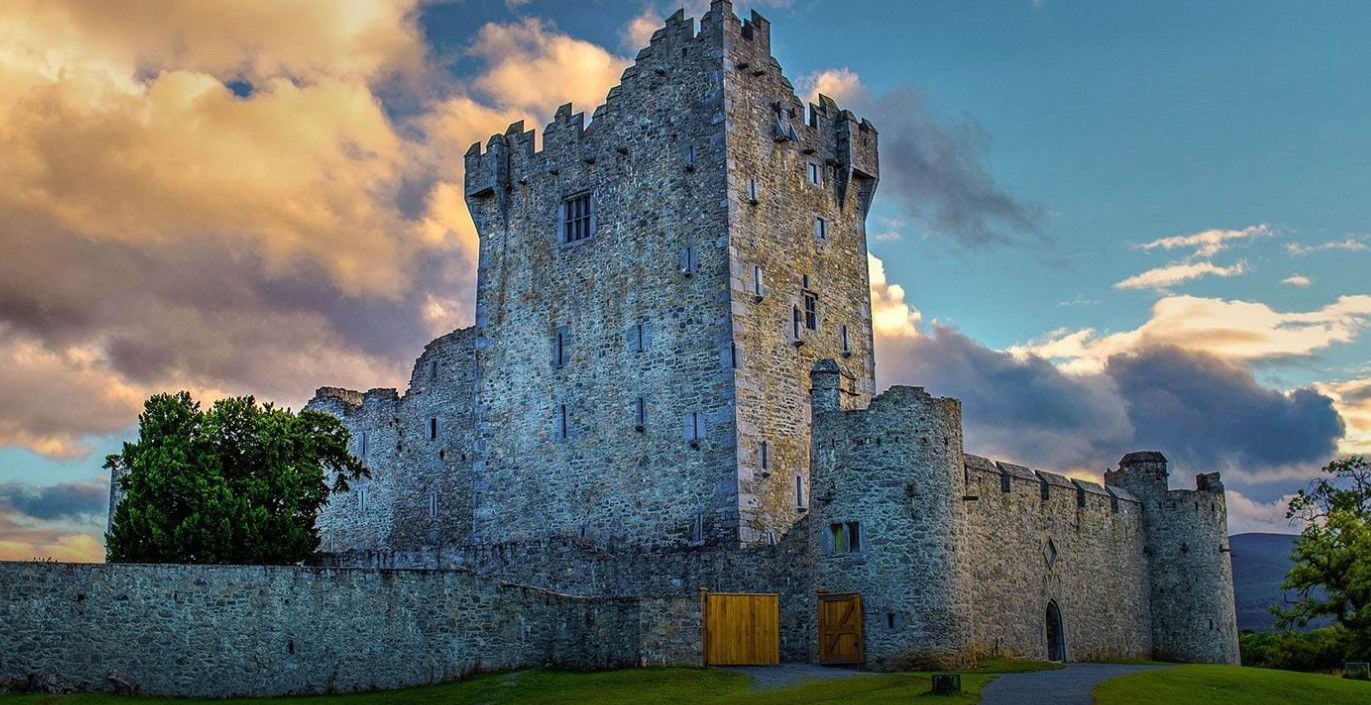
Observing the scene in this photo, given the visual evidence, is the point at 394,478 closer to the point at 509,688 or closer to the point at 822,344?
the point at 822,344

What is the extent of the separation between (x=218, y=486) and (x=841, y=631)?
16610 millimetres

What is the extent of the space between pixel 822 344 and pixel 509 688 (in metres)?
17.4

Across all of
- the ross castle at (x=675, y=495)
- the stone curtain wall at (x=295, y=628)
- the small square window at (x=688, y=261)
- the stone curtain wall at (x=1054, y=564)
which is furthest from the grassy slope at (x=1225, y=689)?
the small square window at (x=688, y=261)

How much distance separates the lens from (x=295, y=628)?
31.3 metres

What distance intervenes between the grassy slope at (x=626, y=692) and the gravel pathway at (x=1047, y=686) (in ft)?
1.33

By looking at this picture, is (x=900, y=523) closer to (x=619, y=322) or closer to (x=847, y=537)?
(x=847, y=537)

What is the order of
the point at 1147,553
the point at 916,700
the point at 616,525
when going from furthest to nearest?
the point at 1147,553 < the point at 616,525 < the point at 916,700

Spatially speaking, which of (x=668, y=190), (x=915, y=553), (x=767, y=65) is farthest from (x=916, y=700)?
(x=767, y=65)

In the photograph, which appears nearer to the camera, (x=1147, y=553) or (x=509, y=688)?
(x=509, y=688)

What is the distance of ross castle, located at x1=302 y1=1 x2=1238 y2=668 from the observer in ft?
119

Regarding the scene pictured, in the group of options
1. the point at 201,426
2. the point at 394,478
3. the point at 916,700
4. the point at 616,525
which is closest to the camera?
the point at 916,700

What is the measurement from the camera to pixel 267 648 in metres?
31.0

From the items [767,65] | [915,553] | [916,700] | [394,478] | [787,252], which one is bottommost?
[916,700]

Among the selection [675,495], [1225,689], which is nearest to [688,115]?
[675,495]
